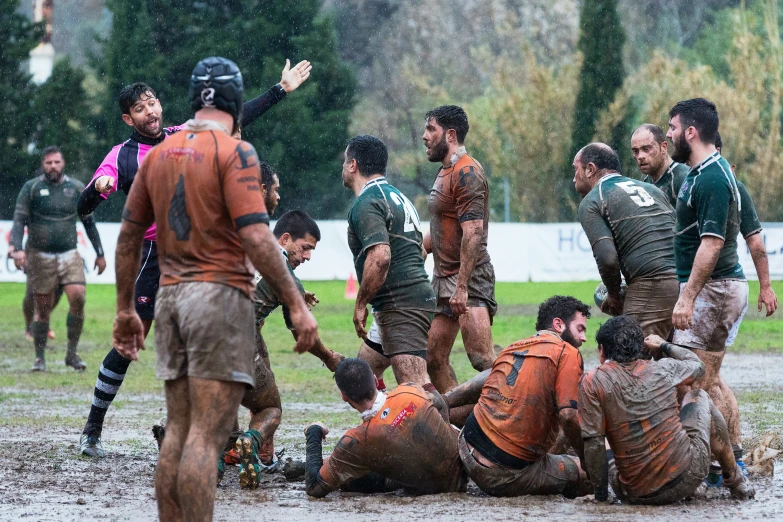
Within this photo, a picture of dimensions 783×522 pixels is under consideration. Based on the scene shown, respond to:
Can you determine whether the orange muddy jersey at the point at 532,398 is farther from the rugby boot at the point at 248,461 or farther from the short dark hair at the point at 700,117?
the short dark hair at the point at 700,117

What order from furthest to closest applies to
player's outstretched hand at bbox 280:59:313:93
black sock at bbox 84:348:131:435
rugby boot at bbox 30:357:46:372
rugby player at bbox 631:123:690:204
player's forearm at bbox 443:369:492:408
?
rugby boot at bbox 30:357:46:372 < rugby player at bbox 631:123:690:204 < player's outstretched hand at bbox 280:59:313:93 < black sock at bbox 84:348:131:435 < player's forearm at bbox 443:369:492:408

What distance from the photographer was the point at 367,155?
8.18 metres

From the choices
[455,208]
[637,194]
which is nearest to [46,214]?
[455,208]

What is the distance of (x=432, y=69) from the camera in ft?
202

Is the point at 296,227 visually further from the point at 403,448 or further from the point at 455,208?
the point at 403,448

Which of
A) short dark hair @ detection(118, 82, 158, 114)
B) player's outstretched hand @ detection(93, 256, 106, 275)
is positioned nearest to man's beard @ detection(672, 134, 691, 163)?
short dark hair @ detection(118, 82, 158, 114)

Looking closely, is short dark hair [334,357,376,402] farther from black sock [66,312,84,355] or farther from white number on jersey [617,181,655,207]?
black sock [66,312,84,355]

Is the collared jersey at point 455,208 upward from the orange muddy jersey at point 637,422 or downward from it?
upward

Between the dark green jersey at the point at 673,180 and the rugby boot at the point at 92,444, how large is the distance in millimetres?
4349

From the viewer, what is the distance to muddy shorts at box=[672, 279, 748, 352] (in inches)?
292

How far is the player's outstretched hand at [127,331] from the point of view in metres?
5.57

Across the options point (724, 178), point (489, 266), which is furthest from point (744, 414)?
point (724, 178)

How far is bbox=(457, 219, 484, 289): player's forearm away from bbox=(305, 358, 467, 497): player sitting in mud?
156 cm

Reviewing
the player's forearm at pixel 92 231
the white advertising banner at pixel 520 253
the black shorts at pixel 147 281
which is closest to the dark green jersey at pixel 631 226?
the black shorts at pixel 147 281
